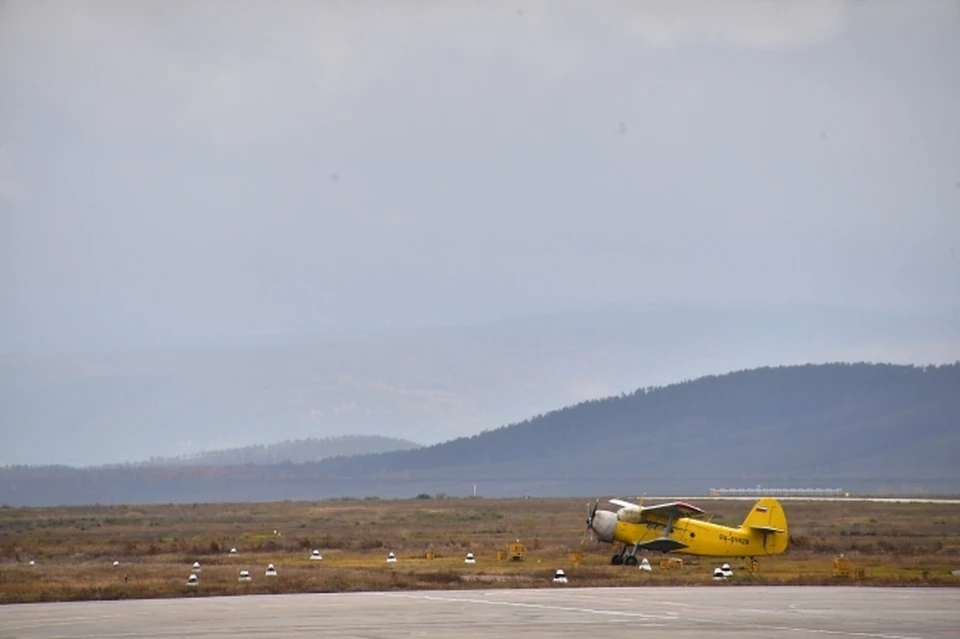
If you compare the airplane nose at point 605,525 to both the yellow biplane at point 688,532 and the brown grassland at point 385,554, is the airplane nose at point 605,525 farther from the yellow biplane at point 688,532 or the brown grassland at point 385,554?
the brown grassland at point 385,554

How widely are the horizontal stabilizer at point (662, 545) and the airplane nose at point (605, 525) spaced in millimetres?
1427

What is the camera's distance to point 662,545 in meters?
62.0

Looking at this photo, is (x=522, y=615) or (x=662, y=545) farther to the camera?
(x=662, y=545)

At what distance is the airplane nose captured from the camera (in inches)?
2495

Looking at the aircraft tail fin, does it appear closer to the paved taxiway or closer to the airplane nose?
the airplane nose

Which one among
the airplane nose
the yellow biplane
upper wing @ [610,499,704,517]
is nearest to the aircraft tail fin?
the yellow biplane

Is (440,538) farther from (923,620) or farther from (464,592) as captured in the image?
(923,620)

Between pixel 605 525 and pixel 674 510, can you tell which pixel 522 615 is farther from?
pixel 605 525

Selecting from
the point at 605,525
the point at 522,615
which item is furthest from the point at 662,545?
the point at 522,615

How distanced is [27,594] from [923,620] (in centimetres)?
2469

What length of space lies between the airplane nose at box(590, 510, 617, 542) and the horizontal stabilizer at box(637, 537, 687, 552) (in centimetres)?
143

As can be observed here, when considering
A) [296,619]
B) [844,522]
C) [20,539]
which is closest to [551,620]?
[296,619]

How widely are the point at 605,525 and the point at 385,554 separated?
11186 millimetres

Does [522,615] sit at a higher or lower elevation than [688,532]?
lower
